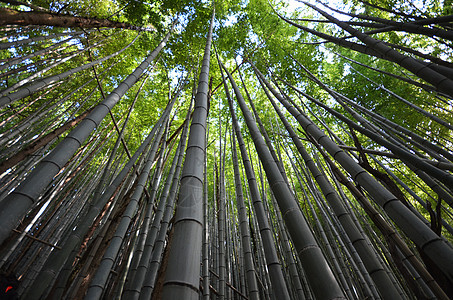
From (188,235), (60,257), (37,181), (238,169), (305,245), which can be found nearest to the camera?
(188,235)

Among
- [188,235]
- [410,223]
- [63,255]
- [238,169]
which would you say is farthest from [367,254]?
[63,255]

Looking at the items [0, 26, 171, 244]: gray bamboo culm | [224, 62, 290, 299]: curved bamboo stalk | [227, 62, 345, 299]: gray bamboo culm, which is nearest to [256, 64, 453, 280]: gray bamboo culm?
[227, 62, 345, 299]: gray bamboo culm

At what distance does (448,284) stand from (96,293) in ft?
7.31

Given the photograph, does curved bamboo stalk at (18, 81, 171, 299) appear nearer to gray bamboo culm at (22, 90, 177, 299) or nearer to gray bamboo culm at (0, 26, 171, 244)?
gray bamboo culm at (22, 90, 177, 299)

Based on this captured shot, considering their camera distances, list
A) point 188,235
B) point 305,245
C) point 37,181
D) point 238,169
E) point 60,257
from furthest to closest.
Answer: point 238,169 < point 60,257 < point 37,181 < point 305,245 < point 188,235

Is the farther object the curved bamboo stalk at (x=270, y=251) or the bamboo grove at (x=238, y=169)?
the curved bamboo stalk at (x=270, y=251)

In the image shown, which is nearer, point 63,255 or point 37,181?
point 37,181

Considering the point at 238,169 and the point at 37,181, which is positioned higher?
the point at 238,169

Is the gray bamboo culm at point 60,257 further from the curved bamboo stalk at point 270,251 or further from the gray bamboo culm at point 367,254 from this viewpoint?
the gray bamboo culm at point 367,254

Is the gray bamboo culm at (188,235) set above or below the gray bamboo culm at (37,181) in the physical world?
below

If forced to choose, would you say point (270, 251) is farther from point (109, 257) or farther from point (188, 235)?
point (109, 257)

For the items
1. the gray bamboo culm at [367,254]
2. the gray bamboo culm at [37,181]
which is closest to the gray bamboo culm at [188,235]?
the gray bamboo culm at [37,181]

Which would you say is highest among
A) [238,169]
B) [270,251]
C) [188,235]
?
[238,169]

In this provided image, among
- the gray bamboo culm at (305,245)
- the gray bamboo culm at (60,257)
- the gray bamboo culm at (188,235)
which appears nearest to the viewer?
the gray bamboo culm at (188,235)
